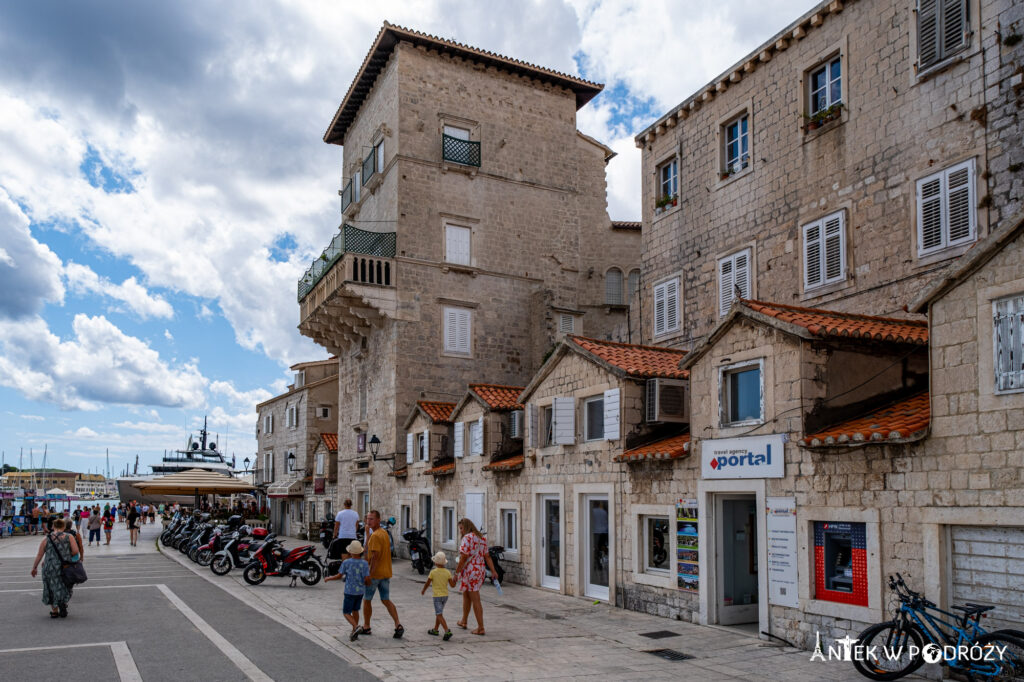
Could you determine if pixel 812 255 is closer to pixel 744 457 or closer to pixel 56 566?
pixel 744 457

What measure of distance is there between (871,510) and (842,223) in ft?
25.7

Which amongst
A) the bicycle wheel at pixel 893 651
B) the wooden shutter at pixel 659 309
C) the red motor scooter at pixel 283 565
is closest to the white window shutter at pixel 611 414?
the wooden shutter at pixel 659 309

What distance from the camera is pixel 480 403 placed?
70.7 feet

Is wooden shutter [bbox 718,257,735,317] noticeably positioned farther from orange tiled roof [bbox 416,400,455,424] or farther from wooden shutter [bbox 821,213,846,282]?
orange tiled roof [bbox 416,400,455,424]

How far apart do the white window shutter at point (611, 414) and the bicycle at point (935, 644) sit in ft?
21.6

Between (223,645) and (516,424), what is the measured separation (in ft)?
34.4

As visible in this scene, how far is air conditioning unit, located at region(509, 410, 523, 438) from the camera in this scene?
20639mm

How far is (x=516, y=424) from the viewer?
818 inches

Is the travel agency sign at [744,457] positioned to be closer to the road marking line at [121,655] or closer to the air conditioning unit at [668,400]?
the air conditioning unit at [668,400]

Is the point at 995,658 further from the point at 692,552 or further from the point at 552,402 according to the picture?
the point at 552,402

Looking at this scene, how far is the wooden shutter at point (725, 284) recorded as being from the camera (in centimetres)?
1962

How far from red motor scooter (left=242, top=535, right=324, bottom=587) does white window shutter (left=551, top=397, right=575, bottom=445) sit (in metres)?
5.96

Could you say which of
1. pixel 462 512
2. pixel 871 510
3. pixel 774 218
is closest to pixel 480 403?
pixel 462 512

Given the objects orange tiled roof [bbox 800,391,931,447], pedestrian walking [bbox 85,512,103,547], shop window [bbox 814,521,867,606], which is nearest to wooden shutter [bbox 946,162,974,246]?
orange tiled roof [bbox 800,391,931,447]
